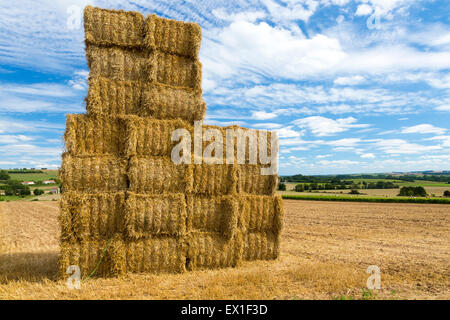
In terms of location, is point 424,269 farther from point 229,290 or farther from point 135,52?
point 135,52

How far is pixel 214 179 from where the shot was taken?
7590mm

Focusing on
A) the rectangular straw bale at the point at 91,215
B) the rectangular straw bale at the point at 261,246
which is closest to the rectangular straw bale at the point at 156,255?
the rectangular straw bale at the point at 91,215

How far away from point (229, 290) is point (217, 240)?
191 cm

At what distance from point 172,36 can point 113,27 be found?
1.44 meters

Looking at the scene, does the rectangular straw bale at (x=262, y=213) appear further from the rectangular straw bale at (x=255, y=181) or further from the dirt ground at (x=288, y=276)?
the dirt ground at (x=288, y=276)

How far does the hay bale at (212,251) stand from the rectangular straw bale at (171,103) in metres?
3.02

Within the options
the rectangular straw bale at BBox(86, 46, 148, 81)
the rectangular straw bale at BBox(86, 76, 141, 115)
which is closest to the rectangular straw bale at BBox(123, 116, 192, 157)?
the rectangular straw bale at BBox(86, 76, 141, 115)

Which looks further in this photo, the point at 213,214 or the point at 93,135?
the point at 213,214

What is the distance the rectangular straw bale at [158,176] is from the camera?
22.6 ft

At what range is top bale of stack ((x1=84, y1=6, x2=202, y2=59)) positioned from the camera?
23.6 ft

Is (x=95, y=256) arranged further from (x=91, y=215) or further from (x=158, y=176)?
(x=158, y=176)

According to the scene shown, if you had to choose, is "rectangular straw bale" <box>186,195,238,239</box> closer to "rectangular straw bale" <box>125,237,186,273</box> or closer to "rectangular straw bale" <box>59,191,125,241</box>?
"rectangular straw bale" <box>125,237,186,273</box>

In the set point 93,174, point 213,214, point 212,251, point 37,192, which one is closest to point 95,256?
point 93,174
